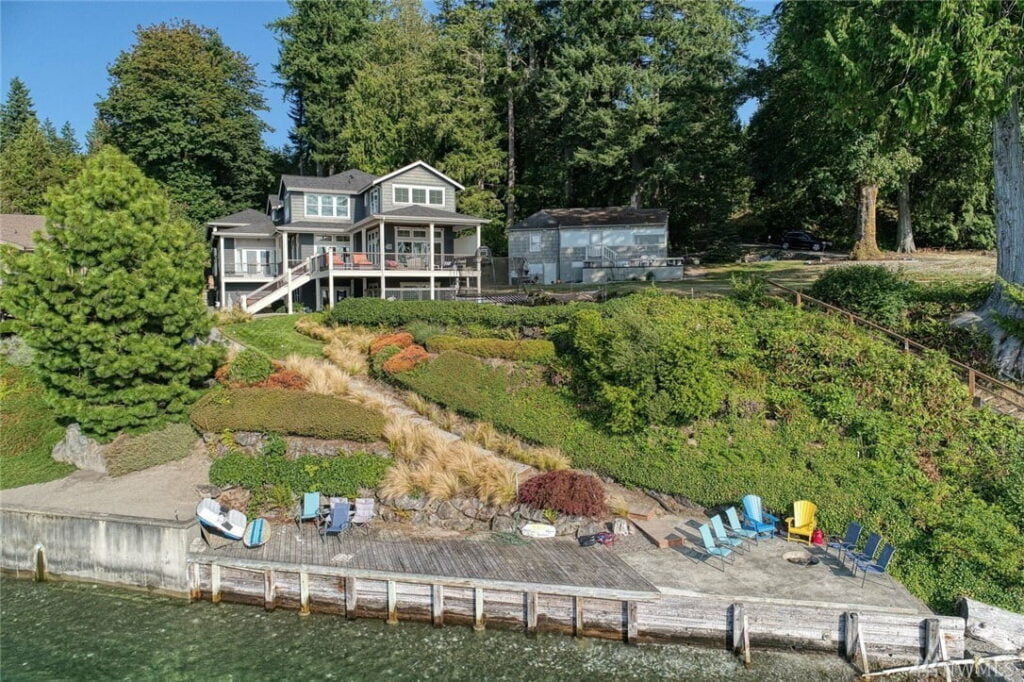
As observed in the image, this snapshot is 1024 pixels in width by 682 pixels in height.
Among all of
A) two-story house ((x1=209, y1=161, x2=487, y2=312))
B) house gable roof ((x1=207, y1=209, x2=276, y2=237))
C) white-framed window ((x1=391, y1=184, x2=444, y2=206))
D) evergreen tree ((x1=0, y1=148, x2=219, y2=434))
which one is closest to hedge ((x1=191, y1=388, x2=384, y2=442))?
evergreen tree ((x1=0, y1=148, x2=219, y2=434))

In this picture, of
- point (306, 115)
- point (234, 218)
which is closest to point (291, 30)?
point (306, 115)

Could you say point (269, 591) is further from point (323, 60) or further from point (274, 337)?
point (323, 60)

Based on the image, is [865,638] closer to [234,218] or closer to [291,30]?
[234,218]

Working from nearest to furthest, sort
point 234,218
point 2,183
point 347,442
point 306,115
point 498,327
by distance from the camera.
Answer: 1. point 347,442
2. point 498,327
3. point 234,218
4. point 2,183
5. point 306,115

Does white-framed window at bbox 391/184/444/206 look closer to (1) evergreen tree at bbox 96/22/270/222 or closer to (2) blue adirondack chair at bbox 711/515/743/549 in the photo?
(1) evergreen tree at bbox 96/22/270/222

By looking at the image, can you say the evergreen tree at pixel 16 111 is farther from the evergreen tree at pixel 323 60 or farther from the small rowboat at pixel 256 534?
the small rowboat at pixel 256 534

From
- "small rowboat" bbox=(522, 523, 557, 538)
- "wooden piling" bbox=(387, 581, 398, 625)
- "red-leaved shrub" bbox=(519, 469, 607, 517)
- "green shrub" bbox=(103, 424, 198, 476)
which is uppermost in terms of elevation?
"green shrub" bbox=(103, 424, 198, 476)

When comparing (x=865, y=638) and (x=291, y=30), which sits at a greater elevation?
(x=291, y=30)
